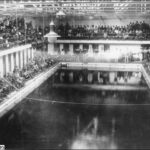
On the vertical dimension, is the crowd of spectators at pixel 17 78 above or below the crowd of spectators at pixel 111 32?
below

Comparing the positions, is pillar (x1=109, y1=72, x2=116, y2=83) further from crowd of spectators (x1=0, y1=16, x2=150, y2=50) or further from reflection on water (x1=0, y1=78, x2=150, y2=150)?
reflection on water (x1=0, y1=78, x2=150, y2=150)

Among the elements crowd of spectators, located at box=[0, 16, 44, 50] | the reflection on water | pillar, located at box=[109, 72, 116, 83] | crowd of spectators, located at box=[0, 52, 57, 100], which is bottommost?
the reflection on water

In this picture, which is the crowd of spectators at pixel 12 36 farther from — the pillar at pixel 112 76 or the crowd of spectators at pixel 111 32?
the pillar at pixel 112 76

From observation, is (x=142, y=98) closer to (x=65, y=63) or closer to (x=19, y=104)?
(x=19, y=104)

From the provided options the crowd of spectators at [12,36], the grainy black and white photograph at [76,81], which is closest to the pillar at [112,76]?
the grainy black and white photograph at [76,81]

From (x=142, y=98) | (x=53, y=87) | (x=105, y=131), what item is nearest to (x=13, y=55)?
(x=53, y=87)

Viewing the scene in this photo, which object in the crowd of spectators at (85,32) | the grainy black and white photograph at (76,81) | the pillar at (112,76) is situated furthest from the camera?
the crowd of spectators at (85,32)

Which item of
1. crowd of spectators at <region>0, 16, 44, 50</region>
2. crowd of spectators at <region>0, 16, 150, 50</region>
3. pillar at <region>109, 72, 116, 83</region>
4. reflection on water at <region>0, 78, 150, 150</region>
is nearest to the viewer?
reflection on water at <region>0, 78, 150, 150</region>

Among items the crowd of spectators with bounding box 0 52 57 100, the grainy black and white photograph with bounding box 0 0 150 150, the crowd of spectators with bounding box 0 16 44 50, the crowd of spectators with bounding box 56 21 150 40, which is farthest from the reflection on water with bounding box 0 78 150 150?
the crowd of spectators with bounding box 56 21 150 40
